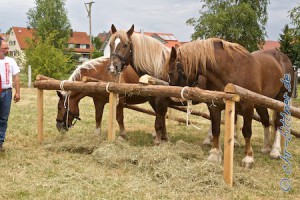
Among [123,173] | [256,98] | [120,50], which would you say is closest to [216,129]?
[256,98]

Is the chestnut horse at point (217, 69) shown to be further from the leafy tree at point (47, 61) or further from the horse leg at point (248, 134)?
the leafy tree at point (47, 61)

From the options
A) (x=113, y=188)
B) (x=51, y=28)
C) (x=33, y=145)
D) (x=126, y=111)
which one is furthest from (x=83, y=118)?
(x=51, y=28)

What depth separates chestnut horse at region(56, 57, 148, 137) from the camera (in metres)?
7.09

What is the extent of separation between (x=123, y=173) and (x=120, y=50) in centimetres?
210

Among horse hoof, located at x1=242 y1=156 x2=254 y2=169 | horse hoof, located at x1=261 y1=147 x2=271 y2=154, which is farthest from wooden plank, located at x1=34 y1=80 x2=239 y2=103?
horse hoof, located at x1=261 y1=147 x2=271 y2=154

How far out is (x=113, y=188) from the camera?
413 centimetres

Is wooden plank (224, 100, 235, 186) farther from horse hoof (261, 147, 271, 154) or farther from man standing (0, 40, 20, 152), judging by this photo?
man standing (0, 40, 20, 152)

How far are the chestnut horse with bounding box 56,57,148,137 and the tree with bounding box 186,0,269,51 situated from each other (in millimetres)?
26282

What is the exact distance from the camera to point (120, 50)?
5.90 metres

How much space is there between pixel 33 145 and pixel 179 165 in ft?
10.8

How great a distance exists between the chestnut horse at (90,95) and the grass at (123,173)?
1.54ft

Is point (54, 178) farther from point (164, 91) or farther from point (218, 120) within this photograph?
point (218, 120)

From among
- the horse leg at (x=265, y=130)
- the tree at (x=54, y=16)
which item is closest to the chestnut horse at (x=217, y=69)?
the horse leg at (x=265, y=130)

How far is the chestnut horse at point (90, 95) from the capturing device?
7090 millimetres
